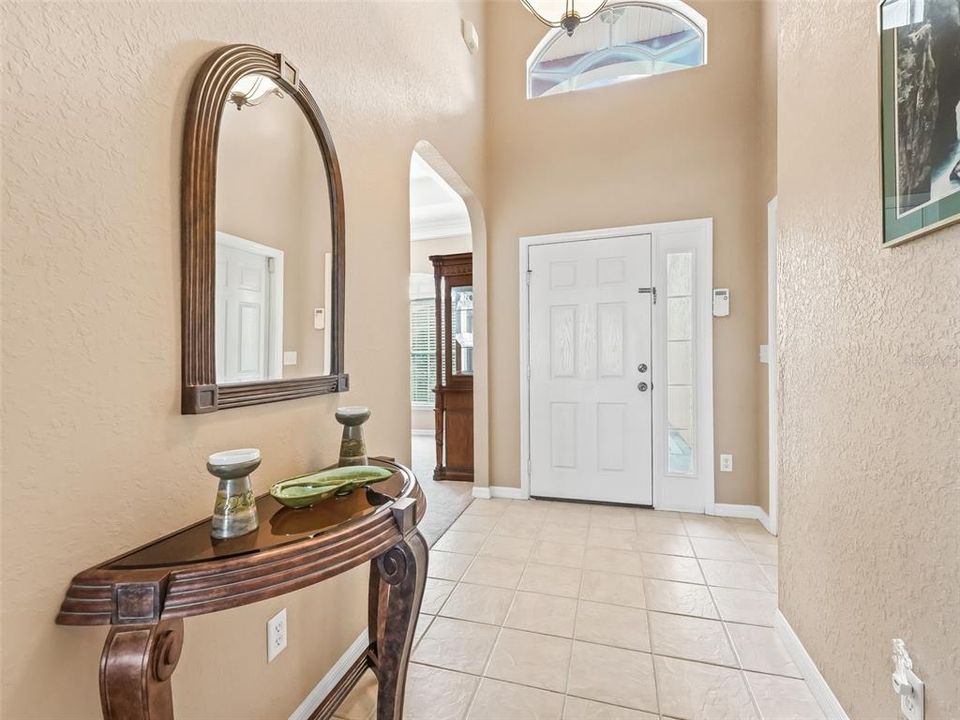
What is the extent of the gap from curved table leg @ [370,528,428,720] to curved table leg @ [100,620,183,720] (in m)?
0.50

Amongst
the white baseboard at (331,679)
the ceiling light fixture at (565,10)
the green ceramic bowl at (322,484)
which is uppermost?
the ceiling light fixture at (565,10)

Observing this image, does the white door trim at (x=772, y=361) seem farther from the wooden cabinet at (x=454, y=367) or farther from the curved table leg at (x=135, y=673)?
→ the curved table leg at (x=135, y=673)

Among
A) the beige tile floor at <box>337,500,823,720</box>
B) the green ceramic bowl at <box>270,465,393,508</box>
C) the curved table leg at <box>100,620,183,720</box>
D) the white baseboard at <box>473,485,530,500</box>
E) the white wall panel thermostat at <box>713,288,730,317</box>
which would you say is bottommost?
the beige tile floor at <box>337,500,823,720</box>

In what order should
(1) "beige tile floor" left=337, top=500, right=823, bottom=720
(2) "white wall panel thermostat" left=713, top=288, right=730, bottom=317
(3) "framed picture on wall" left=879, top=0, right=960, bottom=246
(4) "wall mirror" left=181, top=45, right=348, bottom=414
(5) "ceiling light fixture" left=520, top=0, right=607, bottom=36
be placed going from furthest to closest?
(2) "white wall panel thermostat" left=713, top=288, right=730, bottom=317
(5) "ceiling light fixture" left=520, top=0, right=607, bottom=36
(1) "beige tile floor" left=337, top=500, right=823, bottom=720
(4) "wall mirror" left=181, top=45, right=348, bottom=414
(3) "framed picture on wall" left=879, top=0, right=960, bottom=246

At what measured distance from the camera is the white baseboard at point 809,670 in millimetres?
1353

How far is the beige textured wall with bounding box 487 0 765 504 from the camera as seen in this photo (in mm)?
3037

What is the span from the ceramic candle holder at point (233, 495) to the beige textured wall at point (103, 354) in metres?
0.14

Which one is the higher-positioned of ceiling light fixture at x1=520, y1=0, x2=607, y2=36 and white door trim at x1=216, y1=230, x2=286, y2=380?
ceiling light fixture at x1=520, y1=0, x2=607, y2=36

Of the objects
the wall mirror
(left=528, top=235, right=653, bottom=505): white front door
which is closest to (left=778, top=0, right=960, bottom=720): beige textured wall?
(left=528, top=235, right=653, bottom=505): white front door

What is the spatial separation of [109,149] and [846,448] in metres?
1.95

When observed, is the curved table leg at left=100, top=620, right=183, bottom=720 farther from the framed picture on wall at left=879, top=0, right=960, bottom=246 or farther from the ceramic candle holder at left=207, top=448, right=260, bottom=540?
the framed picture on wall at left=879, top=0, right=960, bottom=246

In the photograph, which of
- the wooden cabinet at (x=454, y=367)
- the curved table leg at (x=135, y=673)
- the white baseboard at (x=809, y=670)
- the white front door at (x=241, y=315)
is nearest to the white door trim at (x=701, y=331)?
the wooden cabinet at (x=454, y=367)

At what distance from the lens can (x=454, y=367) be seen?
4.09 meters

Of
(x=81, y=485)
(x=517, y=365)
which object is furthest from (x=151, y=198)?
(x=517, y=365)
